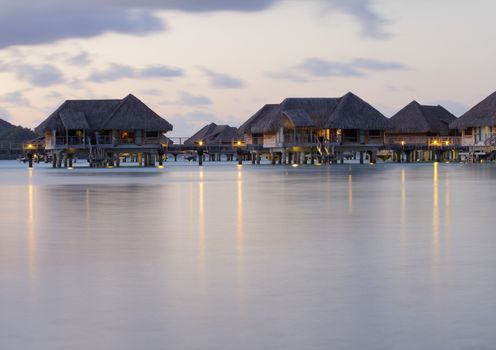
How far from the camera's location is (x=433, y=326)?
6.66 metres

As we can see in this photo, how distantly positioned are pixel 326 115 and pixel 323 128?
6.28 feet

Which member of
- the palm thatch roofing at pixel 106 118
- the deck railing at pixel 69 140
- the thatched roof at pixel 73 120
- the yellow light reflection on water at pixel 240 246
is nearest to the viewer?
the yellow light reflection on water at pixel 240 246

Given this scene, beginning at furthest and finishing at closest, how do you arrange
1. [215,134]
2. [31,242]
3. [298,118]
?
1. [215,134]
2. [298,118]
3. [31,242]

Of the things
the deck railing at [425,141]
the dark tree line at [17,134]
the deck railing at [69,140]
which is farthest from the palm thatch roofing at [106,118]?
the dark tree line at [17,134]

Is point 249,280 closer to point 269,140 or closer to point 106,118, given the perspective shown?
point 106,118

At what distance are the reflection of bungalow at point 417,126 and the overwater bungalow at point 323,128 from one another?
1032 cm

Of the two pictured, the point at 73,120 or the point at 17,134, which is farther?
the point at 17,134

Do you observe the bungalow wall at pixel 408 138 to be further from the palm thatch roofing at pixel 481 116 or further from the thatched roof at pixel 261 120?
the thatched roof at pixel 261 120

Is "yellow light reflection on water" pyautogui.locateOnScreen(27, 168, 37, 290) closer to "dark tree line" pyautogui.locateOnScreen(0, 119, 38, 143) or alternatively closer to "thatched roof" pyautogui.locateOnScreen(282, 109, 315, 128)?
"thatched roof" pyautogui.locateOnScreen(282, 109, 315, 128)

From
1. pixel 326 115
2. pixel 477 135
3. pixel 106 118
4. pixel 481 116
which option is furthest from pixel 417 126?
pixel 106 118

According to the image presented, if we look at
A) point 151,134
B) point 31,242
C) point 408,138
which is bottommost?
point 31,242

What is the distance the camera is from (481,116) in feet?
230

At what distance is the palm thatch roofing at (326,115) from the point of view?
70.1 meters

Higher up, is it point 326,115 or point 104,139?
point 326,115
